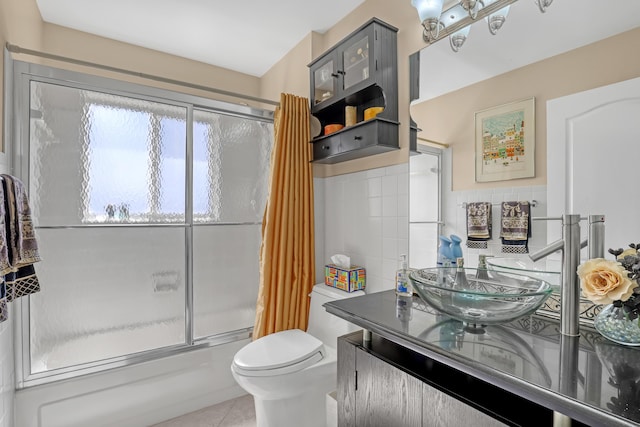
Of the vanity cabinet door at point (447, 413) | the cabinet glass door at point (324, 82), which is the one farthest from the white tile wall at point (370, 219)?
the vanity cabinet door at point (447, 413)

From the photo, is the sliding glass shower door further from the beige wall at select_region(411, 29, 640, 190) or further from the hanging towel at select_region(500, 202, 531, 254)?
the hanging towel at select_region(500, 202, 531, 254)

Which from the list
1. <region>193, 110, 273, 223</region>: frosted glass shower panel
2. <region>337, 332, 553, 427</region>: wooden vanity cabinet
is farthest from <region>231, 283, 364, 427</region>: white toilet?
<region>193, 110, 273, 223</region>: frosted glass shower panel

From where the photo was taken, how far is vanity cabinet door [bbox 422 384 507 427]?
69cm

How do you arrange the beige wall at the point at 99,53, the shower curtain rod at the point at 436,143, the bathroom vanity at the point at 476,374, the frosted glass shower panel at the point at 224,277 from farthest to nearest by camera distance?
1. the frosted glass shower panel at the point at 224,277
2. the beige wall at the point at 99,53
3. the shower curtain rod at the point at 436,143
4. the bathroom vanity at the point at 476,374

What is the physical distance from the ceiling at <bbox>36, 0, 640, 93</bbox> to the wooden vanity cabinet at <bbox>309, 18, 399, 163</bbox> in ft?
0.70

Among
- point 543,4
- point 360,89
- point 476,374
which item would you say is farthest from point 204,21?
point 476,374

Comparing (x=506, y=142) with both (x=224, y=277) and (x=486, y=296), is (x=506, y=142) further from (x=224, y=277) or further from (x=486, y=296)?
(x=224, y=277)

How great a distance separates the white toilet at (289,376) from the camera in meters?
1.45

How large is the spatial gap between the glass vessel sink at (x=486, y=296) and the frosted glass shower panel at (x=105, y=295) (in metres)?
1.58

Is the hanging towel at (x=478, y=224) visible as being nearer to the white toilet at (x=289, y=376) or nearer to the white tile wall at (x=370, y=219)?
the white tile wall at (x=370, y=219)

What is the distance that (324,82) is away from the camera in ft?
6.66

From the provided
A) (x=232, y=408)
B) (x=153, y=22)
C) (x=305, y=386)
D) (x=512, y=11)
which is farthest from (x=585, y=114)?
(x=153, y=22)

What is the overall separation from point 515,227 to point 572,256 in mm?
239

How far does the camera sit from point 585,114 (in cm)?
90
